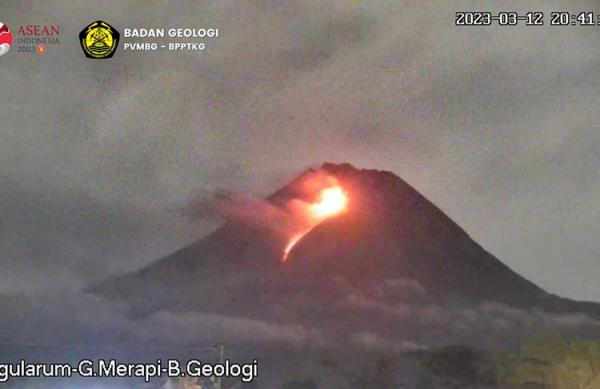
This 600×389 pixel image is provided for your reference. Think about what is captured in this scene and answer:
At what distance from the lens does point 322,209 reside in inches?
181

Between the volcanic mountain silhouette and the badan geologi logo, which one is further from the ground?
the badan geologi logo

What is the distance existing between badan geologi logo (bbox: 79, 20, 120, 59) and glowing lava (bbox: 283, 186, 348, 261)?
5.22ft

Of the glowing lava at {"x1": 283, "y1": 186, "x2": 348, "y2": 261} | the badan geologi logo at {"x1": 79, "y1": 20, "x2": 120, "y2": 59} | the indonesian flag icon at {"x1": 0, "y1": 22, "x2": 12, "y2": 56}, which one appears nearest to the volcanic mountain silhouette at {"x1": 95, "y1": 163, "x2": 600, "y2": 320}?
the glowing lava at {"x1": 283, "y1": 186, "x2": 348, "y2": 261}

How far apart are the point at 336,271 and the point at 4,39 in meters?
2.51

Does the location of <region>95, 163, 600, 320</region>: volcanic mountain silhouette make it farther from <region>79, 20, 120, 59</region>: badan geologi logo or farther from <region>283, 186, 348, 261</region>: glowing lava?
<region>79, 20, 120, 59</region>: badan geologi logo

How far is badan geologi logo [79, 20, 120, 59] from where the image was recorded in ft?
14.7

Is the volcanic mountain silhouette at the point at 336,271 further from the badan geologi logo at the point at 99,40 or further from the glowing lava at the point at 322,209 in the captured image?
the badan geologi logo at the point at 99,40

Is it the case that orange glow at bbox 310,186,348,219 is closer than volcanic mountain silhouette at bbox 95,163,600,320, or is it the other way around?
volcanic mountain silhouette at bbox 95,163,600,320

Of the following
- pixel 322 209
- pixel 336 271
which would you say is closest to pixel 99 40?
pixel 322 209

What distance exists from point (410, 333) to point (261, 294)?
936 millimetres

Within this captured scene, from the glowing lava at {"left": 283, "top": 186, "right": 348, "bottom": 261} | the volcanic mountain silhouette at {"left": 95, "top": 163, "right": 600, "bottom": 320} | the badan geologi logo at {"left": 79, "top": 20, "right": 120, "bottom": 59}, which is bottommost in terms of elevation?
the volcanic mountain silhouette at {"left": 95, "top": 163, "right": 600, "bottom": 320}

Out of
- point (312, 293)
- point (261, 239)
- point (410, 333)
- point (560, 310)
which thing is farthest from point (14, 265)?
point (560, 310)

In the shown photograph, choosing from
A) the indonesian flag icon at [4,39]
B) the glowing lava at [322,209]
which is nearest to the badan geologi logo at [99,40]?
the indonesian flag icon at [4,39]

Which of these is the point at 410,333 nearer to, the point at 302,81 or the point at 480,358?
the point at 480,358
